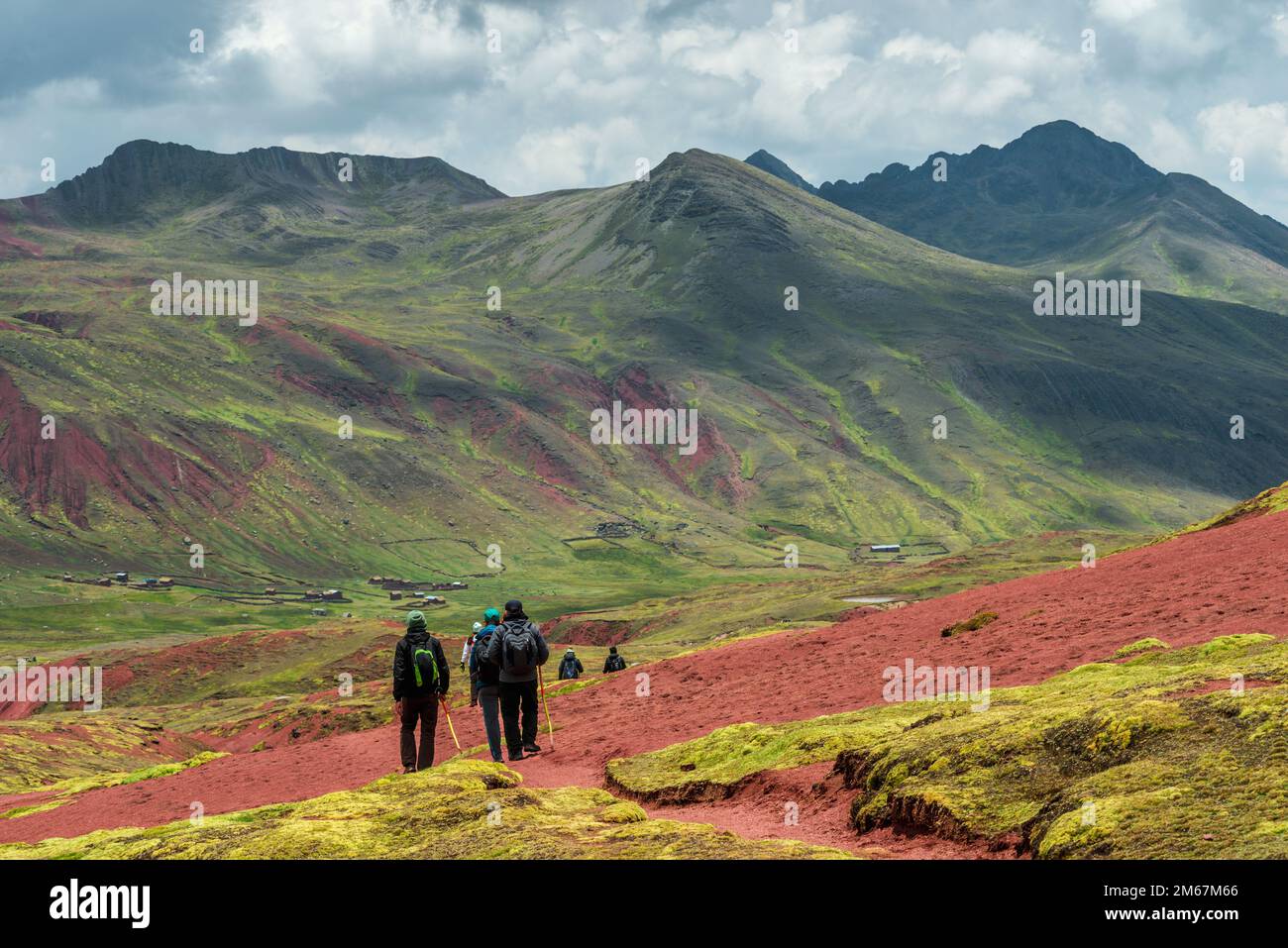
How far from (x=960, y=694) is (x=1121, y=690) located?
5796 mm

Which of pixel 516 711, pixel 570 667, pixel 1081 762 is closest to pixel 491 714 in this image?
pixel 516 711

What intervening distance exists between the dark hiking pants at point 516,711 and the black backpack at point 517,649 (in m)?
0.61

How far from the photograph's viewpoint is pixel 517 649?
23672 millimetres

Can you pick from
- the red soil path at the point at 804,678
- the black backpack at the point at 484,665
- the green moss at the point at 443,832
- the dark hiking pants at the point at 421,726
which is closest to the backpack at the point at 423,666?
the dark hiking pants at the point at 421,726

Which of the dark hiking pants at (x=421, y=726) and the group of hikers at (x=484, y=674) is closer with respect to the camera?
the group of hikers at (x=484, y=674)

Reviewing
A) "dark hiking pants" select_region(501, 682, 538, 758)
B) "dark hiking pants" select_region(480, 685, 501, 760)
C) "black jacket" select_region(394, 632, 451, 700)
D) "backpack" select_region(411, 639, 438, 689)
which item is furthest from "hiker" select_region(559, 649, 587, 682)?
"backpack" select_region(411, 639, 438, 689)

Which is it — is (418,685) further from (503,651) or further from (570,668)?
(570,668)

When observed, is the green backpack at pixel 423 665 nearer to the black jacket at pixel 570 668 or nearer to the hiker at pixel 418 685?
the hiker at pixel 418 685

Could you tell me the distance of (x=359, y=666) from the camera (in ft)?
347

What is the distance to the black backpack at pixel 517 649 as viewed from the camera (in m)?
23.7

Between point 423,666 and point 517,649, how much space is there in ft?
6.64

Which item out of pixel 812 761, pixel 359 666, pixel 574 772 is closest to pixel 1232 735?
pixel 812 761

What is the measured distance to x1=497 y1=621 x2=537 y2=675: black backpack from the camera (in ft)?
77.8
